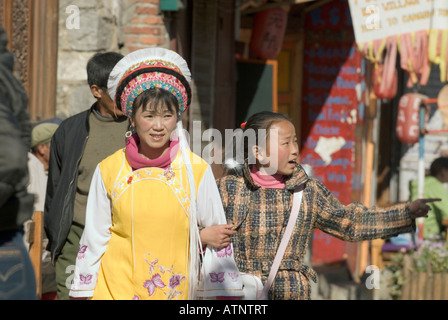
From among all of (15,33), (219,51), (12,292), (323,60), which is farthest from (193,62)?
(12,292)

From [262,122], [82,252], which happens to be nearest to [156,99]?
[262,122]

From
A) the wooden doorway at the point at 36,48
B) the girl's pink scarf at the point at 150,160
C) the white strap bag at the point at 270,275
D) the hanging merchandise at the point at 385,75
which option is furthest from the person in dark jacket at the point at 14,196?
the hanging merchandise at the point at 385,75

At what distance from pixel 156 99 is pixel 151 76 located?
113 millimetres

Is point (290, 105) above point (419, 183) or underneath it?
above

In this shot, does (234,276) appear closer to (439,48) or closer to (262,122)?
(262,122)

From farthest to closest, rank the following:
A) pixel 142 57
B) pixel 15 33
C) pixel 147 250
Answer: pixel 15 33, pixel 142 57, pixel 147 250

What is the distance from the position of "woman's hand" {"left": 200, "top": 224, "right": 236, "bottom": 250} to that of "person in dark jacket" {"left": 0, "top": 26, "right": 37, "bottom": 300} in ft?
2.76

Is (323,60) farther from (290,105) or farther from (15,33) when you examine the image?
(15,33)

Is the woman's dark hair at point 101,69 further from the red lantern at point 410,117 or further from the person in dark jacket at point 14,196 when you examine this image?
the red lantern at point 410,117

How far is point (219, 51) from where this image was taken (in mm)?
8484

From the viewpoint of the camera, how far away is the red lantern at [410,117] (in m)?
9.25

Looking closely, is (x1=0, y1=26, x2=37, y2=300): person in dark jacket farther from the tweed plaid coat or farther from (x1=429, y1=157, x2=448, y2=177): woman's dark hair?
(x1=429, y1=157, x2=448, y2=177): woman's dark hair

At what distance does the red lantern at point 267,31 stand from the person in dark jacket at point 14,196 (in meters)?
5.76

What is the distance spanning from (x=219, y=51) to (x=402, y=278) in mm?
2658
